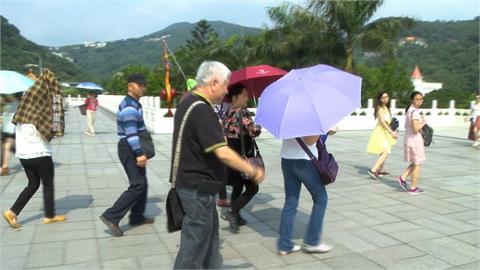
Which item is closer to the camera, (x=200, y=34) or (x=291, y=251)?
(x=291, y=251)

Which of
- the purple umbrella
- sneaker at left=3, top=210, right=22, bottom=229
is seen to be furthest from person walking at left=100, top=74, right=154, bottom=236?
the purple umbrella

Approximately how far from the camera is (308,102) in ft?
11.6

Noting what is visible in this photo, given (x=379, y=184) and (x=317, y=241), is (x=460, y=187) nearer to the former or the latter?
(x=379, y=184)

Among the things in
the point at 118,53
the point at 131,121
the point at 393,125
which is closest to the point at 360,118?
the point at 393,125

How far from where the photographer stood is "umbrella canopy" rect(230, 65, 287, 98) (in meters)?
4.78

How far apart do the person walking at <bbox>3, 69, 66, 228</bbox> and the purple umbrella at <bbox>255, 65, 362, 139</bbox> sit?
2.32 metres

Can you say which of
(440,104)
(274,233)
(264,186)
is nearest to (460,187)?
(264,186)

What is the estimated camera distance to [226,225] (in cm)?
488

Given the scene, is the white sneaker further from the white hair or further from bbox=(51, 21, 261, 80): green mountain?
bbox=(51, 21, 261, 80): green mountain

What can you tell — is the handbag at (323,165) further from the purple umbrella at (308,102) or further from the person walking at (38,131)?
the person walking at (38,131)

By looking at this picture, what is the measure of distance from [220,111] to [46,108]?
186cm

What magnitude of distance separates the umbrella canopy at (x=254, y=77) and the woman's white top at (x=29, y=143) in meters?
2.12

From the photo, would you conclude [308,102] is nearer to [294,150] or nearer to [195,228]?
[294,150]

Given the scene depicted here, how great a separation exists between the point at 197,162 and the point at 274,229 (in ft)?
7.15
